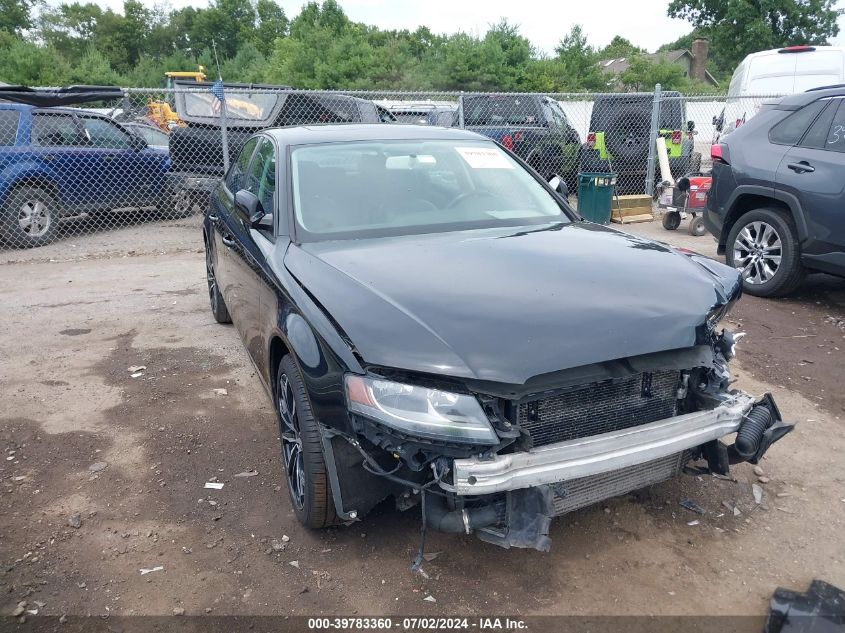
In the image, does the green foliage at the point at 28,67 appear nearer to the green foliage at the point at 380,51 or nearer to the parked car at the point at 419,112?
the green foliage at the point at 380,51

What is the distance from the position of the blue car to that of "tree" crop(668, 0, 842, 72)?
40136 millimetres

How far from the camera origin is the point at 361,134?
4164mm

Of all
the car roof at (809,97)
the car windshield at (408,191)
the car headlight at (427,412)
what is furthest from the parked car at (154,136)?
the car headlight at (427,412)

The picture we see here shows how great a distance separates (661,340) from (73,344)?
15.7 feet

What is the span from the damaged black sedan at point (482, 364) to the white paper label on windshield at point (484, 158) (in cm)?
64

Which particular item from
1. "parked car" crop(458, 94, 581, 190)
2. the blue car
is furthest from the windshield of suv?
the blue car

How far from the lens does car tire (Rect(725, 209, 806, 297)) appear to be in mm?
6105

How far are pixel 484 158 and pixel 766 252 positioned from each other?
3525mm

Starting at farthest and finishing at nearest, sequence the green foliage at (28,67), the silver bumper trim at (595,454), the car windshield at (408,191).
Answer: the green foliage at (28,67)
the car windshield at (408,191)
the silver bumper trim at (595,454)

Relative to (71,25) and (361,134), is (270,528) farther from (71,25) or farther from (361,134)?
(71,25)

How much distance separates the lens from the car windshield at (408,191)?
356 centimetres

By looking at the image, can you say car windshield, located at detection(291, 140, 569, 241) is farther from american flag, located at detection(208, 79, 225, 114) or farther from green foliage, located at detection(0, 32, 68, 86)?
green foliage, located at detection(0, 32, 68, 86)

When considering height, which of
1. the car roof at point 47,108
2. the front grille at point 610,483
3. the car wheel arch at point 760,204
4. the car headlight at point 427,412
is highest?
the car roof at point 47,108

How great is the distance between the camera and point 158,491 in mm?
3436
